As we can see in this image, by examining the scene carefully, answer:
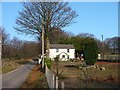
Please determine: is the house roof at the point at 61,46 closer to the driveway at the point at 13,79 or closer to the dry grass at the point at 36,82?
the driveway at the point at 13,79

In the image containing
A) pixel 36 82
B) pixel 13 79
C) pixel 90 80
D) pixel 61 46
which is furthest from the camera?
pixel 61 46

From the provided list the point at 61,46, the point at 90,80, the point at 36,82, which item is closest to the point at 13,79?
the point at 36,82

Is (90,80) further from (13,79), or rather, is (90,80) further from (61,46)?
(61,46)

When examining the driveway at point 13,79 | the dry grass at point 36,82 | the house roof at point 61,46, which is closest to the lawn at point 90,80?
the dry grass at point 36,82

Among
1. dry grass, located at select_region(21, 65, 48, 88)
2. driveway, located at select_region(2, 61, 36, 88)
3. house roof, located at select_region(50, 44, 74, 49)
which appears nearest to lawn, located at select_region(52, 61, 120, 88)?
dry grass, located at select_region(21, 65, 48, 88)

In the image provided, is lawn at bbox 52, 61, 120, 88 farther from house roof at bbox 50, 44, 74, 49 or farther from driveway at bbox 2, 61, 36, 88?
house roof at bbox 50, 44, 74, 49

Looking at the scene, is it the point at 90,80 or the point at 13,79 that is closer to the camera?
the point at 90,80

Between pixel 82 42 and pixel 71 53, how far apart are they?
23.7 feet

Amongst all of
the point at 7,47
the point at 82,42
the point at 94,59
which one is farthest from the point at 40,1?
the point at 82,42

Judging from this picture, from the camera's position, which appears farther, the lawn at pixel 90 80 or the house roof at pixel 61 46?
the house roof at pixel 61 46

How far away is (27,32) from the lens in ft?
178

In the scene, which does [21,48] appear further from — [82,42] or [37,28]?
[37,28]

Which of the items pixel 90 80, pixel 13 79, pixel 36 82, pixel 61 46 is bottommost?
pixel 13 79

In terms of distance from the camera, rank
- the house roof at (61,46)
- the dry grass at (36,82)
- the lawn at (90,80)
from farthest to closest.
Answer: the house roof at (61,46) → the dry grass at (36,82) → the lawn at (90,80)
